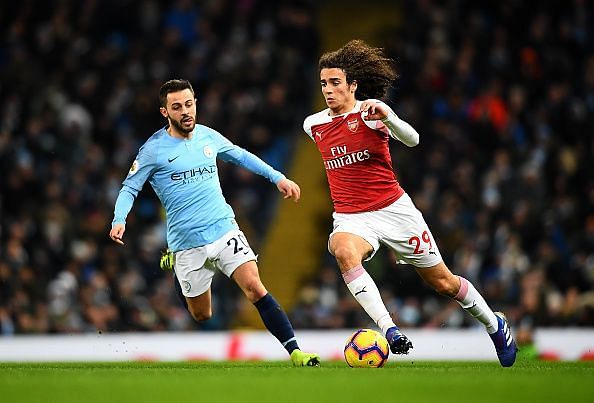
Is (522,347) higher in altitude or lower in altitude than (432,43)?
lower

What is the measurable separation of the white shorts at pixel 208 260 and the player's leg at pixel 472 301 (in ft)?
4.77

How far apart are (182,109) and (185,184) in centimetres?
61

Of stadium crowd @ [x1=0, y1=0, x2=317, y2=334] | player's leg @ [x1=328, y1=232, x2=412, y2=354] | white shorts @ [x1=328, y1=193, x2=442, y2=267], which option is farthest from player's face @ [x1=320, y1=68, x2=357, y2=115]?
stadium crowd @ [x1=0, y1=0, x2=317, y2=334]

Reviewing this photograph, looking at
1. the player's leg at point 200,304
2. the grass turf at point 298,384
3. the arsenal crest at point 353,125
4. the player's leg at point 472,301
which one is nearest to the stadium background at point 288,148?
the player's leg at point 472,301

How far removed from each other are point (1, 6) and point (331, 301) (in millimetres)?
8031

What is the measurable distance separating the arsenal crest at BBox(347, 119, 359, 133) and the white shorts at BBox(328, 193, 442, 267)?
2.16ft

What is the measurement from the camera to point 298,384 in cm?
743

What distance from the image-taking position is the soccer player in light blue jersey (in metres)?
9.56

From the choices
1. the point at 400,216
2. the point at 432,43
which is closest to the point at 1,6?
the point at 432,43

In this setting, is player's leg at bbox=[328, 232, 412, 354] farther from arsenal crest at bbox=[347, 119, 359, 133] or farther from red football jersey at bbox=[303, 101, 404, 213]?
arsenal crest at bbox=[347, 119, 359, 133]

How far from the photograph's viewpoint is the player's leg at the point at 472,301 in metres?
9.38

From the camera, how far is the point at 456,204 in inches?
667

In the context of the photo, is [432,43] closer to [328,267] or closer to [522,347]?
[328,267]

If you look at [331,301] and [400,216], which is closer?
[400,216]
